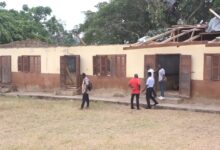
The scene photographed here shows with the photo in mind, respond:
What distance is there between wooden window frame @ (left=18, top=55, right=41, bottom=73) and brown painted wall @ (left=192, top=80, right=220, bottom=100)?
10.1m

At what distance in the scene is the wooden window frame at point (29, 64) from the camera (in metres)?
25.5

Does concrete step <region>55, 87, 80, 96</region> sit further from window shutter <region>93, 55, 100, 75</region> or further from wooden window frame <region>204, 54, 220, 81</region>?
wooden window frame <region>204, 54, 220, 81</region>

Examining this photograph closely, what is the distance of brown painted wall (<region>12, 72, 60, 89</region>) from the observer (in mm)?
24766

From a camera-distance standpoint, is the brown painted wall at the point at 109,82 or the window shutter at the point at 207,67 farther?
the brown painted wall at the point at 109,82

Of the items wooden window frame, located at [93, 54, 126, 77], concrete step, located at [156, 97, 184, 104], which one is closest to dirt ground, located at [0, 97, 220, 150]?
concrete step, located at [156, 97, 184, 104]

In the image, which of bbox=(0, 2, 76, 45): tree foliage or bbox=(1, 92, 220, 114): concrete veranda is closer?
bbox=(1, 92, 220, 114): concrete veranda

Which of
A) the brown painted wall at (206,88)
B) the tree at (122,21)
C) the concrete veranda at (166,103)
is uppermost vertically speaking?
the tree at (122,21)

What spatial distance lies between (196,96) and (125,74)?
3.98 meters

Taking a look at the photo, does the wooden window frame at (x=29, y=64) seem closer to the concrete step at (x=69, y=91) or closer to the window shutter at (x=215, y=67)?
the concrete step at (x=69, y=91)

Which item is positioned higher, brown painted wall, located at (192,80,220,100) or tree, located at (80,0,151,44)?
tree, located at (80,0,151,44)

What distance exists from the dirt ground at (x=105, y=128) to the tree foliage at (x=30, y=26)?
49.9 ft

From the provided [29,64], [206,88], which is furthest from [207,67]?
[29,64]

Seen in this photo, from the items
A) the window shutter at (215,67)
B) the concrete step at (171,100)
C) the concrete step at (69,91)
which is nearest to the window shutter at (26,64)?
the concrete step at (69,91)

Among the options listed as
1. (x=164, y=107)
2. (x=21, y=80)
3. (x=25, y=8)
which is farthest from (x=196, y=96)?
(x=25, y=8)
